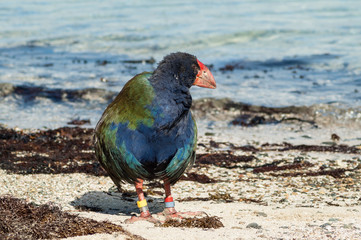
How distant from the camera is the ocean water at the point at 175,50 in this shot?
14.4 metres

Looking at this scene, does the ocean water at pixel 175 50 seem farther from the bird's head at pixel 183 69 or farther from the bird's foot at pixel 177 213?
the bird's foot at pixel 177 213

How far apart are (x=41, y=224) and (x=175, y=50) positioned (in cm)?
278

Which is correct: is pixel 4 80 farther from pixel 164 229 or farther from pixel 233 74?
pixel 164 229

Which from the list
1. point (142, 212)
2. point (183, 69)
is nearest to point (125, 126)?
point (183, 69)

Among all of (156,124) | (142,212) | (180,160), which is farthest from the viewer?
(142,212)

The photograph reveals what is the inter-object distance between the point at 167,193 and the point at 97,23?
2641 cm

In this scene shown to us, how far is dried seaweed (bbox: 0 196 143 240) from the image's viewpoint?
423 centimetres

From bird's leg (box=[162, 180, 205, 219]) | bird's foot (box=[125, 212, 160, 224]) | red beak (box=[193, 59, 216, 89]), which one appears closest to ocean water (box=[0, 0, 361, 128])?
red beak (box=[193, 59, 216, 89])

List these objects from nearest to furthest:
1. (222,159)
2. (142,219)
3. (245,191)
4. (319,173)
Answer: (142,219), (245,191), (319,173), (222,159)

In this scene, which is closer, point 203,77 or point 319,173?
point 203,77

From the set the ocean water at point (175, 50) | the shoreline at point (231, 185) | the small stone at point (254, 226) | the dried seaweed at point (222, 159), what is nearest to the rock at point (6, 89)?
the ocean water at point (175, 50)

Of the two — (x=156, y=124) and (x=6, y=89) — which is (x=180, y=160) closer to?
(x=156, y=124)

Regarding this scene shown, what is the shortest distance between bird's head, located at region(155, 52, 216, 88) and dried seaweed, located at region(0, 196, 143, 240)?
1528 millimetres

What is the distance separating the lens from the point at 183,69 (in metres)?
4.88
